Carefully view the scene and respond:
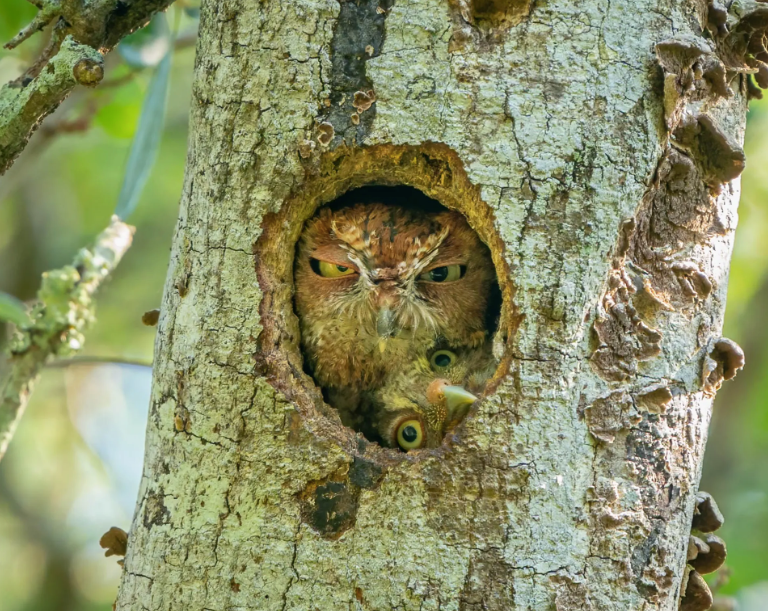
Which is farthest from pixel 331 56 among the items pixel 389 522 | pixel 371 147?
pixel 389 522

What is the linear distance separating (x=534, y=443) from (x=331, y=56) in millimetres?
1295

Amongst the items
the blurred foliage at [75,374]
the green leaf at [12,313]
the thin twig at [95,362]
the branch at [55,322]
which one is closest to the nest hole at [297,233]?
the thin twig at [95,362]

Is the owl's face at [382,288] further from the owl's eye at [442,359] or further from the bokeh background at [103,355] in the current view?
the bokeh background at [103,355]

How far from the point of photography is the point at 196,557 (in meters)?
2.42

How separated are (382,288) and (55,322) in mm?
1321

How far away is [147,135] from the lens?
372cm

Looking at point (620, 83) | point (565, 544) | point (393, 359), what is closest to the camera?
point (565, 544)

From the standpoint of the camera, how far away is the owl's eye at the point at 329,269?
3432mm

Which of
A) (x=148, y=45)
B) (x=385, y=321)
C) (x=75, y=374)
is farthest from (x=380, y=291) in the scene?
(x=75, y=374)

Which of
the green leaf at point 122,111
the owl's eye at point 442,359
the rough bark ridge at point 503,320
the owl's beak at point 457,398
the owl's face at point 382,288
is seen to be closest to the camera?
the rough bark ridge at point 503,320

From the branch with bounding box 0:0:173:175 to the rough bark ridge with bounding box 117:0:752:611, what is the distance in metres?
0.33

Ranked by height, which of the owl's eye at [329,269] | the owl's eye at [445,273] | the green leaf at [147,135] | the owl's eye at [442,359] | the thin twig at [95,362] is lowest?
the thin twig at [95,362]

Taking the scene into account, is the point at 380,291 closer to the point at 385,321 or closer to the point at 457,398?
the point at 385,321

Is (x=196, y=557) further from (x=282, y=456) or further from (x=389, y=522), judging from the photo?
(x=389, y=522)
